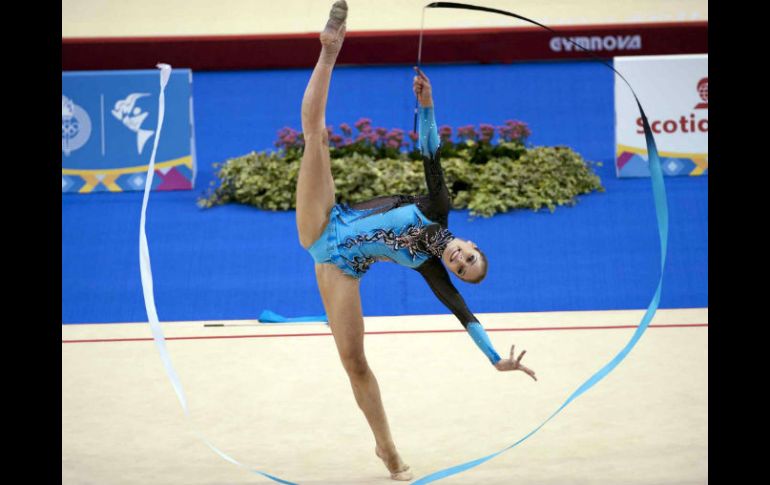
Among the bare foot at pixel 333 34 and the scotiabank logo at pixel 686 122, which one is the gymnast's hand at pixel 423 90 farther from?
the scotiabank logo at pixel 686 122

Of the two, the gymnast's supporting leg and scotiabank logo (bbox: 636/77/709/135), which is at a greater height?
scotiabank logo (bbox: 636/77/709/135)

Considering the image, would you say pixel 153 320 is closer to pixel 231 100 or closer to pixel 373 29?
pixel 231 100

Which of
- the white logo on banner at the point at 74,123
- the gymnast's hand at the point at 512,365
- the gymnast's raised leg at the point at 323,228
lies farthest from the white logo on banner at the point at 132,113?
the gymnast's hand at the point at 512,365

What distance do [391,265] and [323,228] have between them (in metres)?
3.52

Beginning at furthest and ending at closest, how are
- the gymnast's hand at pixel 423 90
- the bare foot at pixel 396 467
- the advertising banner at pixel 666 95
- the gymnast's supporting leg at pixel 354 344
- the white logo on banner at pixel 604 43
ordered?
1. the white logo on banner at pixel 604 43
2. the advertising banner at pixel 666 95
3. the bare foot at pixel 396 467
4. the gymnast's supporting leg at pixel 354 344
5. the gymnast's hand at pixel 423 90

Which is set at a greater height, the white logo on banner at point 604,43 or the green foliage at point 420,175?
the white logo on banner at point 604,43

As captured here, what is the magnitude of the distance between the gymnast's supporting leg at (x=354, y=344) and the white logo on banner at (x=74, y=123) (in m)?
4.90

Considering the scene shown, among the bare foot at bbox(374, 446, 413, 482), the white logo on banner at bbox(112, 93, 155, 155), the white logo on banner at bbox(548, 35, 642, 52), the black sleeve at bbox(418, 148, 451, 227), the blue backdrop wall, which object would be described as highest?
the white logo on banner at bbox(548, 35, 642, 52)

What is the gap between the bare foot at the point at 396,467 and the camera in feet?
15.5

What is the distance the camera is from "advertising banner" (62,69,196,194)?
8.88m

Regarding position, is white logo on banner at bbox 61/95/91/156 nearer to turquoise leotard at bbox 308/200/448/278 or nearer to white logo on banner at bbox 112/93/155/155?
white logo on banner at bbox 112/93/155/155

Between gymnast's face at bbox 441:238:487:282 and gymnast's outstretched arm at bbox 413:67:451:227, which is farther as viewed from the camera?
gymnast's outstretched arm at bbox 413:67:451:227

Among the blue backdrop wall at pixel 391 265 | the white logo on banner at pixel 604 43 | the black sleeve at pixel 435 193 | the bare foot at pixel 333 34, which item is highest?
the white logo on banner at pixel 604 43

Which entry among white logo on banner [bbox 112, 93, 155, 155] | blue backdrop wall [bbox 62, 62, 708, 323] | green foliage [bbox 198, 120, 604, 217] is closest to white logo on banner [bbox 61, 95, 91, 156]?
white logo on banner [bbox 112, 93, 155, 155]
